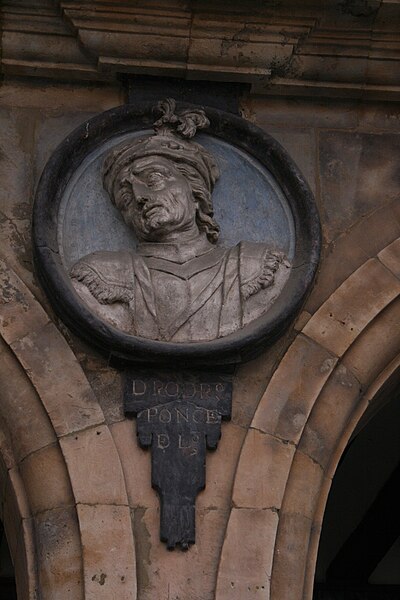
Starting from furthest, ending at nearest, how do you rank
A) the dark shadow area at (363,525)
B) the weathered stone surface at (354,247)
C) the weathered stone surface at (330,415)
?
the dark shadow area at (363,525) < the weathered stone surface at (354,247) < the weathered stone surface at (330,415)

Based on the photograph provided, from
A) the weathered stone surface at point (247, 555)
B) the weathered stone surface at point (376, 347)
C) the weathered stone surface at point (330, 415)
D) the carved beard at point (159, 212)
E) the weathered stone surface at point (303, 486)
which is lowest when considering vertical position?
the weathered stone surface at point (247, 555)

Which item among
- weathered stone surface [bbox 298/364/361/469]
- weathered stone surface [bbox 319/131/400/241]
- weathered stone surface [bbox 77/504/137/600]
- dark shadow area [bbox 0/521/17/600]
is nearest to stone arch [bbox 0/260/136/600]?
weathered stone surface [bbox 77/504/137/600]

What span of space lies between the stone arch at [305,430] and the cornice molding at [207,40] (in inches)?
29.9

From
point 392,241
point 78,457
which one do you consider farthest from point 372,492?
point 78,457

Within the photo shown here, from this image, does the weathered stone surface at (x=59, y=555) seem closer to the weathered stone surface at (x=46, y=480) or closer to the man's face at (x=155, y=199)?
the weathered stone surface at (x=46, y=480)

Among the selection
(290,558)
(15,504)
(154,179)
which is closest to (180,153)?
(154,179)

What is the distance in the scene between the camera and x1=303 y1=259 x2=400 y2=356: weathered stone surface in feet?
17.5

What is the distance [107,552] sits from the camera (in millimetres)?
4910

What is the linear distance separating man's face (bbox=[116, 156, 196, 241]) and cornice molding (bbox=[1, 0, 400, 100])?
16.3 inches

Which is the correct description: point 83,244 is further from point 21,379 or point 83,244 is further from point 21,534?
point 21,534

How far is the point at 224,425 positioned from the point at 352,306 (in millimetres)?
652

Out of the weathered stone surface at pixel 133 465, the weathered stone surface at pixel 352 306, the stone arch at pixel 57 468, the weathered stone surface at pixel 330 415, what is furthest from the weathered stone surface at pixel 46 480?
the weathered stone surface at pixel 352 306

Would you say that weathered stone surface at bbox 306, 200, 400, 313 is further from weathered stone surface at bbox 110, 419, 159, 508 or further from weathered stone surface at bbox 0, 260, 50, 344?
weathered stone surface at bbox 0, 260, 50, 344

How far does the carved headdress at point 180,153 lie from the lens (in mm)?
5488
